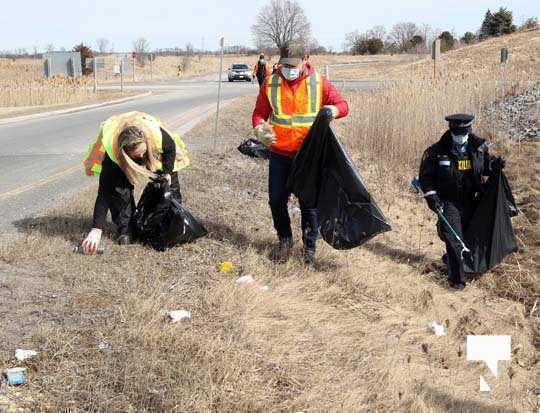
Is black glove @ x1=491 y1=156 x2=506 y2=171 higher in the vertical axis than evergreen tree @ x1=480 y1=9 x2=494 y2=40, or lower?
lower

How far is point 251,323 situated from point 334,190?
168 centimetres

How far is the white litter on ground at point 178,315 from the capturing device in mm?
4047

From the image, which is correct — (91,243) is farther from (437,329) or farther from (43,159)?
(43,159)

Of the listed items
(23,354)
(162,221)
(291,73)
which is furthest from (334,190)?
(23,354)

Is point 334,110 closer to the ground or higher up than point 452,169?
higher up

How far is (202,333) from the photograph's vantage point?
3.90 meters

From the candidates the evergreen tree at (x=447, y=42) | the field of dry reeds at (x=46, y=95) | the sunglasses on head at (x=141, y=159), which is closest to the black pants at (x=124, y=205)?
the sunglasses on head at (x=141, y=159)

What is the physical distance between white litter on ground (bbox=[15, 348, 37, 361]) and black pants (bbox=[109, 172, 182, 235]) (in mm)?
2193

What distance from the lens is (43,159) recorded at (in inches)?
445

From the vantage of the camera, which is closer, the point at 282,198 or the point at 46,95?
the point at 282,198

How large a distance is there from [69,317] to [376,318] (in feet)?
6.95

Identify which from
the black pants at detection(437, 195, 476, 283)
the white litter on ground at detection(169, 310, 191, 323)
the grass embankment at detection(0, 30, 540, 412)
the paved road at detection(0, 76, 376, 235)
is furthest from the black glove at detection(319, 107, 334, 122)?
the paved road at detection(0, 76, 376, 235)

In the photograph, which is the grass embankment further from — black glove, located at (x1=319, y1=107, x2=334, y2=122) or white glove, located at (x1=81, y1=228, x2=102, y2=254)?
black glove, located at (x1=319, y1=107, x2=334, y2=122)

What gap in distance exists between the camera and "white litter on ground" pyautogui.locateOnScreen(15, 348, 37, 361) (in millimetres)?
3459
